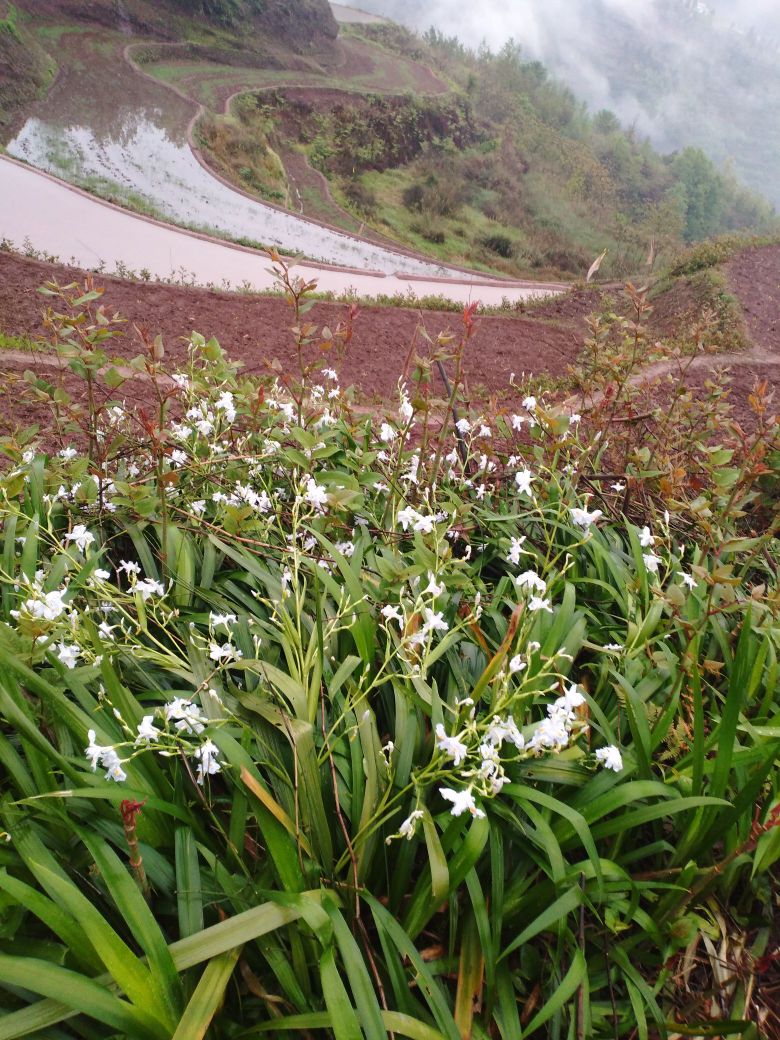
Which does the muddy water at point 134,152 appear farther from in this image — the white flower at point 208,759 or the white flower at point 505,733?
the white flower at point 505,733

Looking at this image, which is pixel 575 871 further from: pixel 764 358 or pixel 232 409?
pixel 764 358

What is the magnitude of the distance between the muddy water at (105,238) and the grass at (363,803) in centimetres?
707

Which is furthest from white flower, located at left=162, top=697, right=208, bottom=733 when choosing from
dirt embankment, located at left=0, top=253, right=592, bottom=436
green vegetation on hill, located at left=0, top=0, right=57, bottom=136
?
green vegetation on hill, located at left=0, top=0, right=57, bottom=136

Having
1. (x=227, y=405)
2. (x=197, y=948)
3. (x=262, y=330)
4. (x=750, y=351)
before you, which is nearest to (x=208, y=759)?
(x=197, y=948)

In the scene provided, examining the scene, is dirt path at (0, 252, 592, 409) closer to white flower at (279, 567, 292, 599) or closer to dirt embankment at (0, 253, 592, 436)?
dirt embankment at (0, 253, 592, 436)

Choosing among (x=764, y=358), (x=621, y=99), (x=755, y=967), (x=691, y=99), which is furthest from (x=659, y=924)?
(x=691, y=99)

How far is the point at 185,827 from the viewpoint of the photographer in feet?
2.87

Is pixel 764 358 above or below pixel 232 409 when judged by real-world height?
above

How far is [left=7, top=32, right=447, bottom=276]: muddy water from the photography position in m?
8.62

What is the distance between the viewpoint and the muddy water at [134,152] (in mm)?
8625

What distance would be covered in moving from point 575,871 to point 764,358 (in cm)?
806

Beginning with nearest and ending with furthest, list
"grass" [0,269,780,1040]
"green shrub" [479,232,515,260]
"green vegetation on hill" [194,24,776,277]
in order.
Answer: "grass" [0,269,780,1040], "green vegetation on hill" [194,24,776,277], "green shrub" [479,232,515,260]

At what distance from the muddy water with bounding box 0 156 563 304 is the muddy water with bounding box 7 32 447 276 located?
475 millimetres

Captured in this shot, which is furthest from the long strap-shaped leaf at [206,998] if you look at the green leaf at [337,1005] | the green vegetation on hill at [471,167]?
the green vegetation on hill at [471,167]
